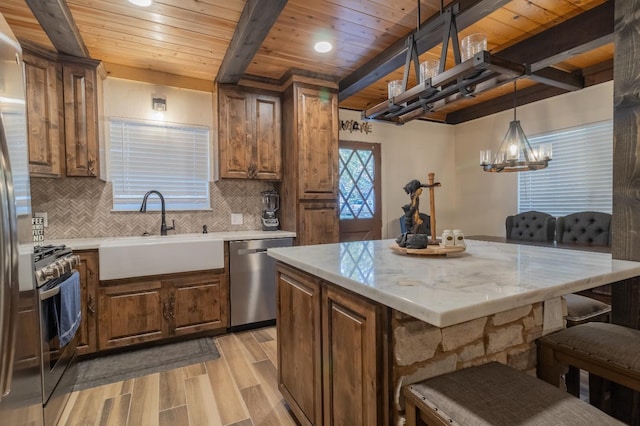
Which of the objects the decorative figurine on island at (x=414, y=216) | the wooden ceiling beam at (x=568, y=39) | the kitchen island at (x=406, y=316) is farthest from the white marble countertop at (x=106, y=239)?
the wooden ceiling beam at (x=568, y=39)

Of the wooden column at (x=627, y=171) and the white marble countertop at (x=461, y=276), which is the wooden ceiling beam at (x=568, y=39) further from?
the white marble countertop at (x=461, y=276)

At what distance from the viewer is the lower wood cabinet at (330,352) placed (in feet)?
3.46

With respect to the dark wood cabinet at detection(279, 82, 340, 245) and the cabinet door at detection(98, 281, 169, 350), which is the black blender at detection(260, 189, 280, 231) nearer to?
the dark wood cabinet at detection(279, 82, 340, 245)

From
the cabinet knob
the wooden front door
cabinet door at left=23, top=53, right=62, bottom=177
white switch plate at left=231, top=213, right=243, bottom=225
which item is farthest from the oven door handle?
the wooden front door

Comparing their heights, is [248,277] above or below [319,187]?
below

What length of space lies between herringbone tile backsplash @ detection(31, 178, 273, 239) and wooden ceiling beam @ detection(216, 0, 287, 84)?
1227mm

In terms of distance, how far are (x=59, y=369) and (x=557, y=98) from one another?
558cm

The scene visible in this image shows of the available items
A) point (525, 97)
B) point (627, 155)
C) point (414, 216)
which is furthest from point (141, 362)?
point (525, 97)

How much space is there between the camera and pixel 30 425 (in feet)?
4.23

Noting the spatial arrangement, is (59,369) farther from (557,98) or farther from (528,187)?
(557,98)

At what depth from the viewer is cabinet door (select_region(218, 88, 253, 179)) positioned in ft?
11.0

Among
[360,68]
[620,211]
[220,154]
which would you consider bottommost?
[620,211]

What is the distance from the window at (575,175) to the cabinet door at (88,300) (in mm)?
4959

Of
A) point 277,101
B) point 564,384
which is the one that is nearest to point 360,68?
point 277,101
